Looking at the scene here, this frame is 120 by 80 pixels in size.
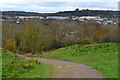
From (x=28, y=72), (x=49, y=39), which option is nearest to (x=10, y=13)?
(x=49, y=39)

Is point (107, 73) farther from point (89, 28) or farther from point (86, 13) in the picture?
point (86, 13)

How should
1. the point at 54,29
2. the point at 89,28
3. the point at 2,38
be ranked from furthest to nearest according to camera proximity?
the point at 54,29
the point at 89,28
the point at 2,38

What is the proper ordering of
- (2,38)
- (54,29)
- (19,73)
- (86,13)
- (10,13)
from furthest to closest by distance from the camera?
(86,13) < (10,13) < (54,29) < (2,38) < (19,73)

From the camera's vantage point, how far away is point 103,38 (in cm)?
4484

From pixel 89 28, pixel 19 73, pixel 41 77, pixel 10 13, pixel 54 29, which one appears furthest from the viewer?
pixel 10 13

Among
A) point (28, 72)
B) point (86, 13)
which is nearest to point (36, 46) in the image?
point (28, 72)

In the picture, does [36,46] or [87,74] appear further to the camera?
[36,46]

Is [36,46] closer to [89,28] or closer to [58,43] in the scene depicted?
[58,43]

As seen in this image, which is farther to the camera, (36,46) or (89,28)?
(89,28)

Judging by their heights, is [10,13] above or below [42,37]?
above

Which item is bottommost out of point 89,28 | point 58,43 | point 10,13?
point 58,43

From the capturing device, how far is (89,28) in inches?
1825

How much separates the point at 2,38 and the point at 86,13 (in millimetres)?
68855

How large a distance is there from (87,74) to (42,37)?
3386cm
